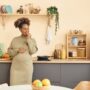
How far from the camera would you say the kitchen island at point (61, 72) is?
4.59 meters

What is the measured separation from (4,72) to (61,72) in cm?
94

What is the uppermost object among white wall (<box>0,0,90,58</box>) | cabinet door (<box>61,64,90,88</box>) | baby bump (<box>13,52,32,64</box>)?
white wall (<box>0,0,90,58</box>)

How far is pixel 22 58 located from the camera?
4.20 meters

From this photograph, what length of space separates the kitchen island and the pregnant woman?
0.32 meters

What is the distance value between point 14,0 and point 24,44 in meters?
1.07

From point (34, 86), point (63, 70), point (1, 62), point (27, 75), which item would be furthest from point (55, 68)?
point (34, 86)

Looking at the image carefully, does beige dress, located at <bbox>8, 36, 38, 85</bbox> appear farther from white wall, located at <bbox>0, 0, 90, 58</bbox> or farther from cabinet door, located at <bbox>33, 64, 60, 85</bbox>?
white wall, located at <bbox>0, 0, 90, 58</bbox>

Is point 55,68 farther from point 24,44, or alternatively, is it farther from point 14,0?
point 14,0

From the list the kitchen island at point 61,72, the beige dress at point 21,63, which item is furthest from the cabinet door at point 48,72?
the beige dress at point 21,63

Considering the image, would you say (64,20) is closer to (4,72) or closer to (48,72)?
(48,72)

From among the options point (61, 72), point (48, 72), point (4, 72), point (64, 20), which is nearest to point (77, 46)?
point (64, 20)

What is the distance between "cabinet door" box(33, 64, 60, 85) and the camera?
15.1 ft

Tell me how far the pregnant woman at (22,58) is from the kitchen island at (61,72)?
32cm

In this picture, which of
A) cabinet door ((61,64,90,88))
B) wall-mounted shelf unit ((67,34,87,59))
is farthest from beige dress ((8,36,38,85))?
wall-mounted shelf unit ((67,34,87,59))
